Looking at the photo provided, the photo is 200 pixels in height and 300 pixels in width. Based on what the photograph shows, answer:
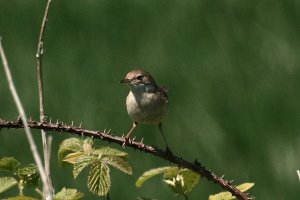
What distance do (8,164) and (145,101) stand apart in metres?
1.78

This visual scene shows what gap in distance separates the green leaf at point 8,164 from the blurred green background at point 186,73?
4820mm

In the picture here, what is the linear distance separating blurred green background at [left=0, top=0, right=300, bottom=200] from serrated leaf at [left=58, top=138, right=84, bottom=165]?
470 cm

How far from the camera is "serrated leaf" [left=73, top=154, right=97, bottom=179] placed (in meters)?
3.02

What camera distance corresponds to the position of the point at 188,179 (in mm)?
3152

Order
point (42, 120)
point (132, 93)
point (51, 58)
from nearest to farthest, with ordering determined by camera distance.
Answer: point (42, 120), point (132, 93), point (51, 58)

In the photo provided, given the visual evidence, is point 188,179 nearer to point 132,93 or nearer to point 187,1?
point 132,93

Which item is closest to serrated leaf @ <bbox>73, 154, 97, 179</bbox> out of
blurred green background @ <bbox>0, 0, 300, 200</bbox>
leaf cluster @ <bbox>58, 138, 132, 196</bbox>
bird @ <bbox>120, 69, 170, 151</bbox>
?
leaf cluster @ <bbox>58, 138, 132, 196</bbox>

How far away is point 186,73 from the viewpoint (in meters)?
8.50

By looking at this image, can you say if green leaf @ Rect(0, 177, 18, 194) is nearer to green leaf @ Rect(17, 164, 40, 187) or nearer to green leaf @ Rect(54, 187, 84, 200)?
green leaf @ Rect(17, 164, 40, 187)

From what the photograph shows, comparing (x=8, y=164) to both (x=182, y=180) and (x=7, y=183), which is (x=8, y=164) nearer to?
(x=7, y=183)

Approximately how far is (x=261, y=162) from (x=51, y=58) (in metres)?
2.34

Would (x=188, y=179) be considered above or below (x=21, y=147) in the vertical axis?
below

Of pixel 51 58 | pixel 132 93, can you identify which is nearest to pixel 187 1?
pixel 51 58

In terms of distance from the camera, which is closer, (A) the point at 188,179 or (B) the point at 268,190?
(A) the point at 188,179
